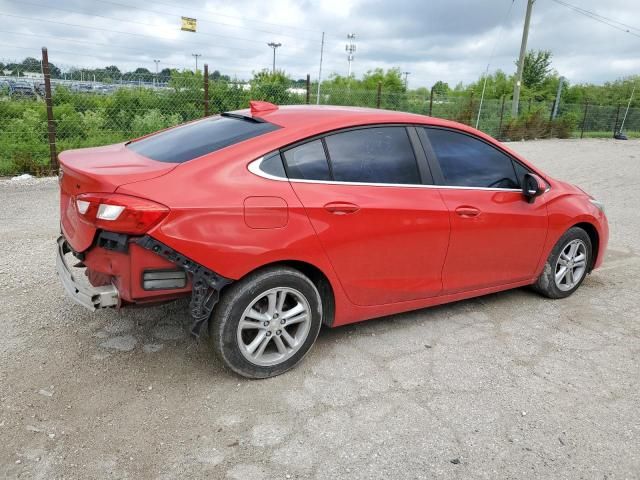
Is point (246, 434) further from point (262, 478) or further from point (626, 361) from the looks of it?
point (626, 361)

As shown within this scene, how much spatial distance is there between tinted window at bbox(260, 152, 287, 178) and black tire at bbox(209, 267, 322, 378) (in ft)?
1.78

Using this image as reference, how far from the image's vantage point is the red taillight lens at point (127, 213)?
262 centimetres

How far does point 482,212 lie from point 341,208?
47.8 inches

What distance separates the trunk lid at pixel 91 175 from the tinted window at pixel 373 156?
38.7 inches

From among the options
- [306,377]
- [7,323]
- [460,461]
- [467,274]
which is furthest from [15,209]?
[460,461]

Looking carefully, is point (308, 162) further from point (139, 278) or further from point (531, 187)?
point (531, 187)

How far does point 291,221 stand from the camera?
2.96 meters

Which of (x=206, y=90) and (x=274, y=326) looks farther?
(x=206, y=90)

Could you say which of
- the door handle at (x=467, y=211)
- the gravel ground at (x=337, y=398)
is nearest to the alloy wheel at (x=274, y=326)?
the gravel ground at (x=337, y=398)

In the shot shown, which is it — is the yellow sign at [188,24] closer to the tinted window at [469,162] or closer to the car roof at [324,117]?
the car roof at [324,117]

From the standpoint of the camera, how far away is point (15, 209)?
681 cm

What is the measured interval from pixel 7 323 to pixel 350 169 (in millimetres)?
2604

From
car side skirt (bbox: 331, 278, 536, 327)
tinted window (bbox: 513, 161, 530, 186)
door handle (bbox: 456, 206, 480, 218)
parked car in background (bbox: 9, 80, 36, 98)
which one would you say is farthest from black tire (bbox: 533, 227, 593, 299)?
parked car in background (bbox: 9, 80, 36, 98)

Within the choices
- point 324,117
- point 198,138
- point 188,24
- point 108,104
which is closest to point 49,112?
point 108,104
